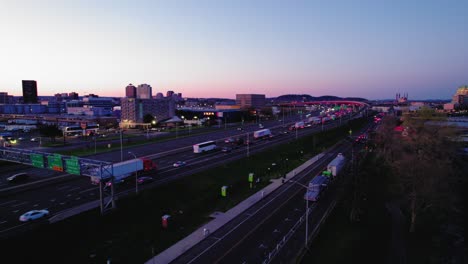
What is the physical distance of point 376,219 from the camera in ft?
114

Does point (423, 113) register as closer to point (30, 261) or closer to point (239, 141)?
point (239, 141)

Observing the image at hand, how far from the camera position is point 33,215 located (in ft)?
104

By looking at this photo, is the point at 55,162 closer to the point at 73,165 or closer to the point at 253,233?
the point at 73,165

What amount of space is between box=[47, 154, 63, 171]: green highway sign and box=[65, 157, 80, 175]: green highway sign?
109 cm

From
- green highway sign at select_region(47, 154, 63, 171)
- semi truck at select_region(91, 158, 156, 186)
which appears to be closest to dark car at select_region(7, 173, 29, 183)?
semi truck at select_region(91, 158, 156, 186)

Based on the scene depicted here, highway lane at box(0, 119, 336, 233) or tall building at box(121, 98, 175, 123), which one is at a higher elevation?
tall building at box(121, 98, 175, 123)

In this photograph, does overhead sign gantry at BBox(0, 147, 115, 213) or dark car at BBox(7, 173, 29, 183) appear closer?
overhead sign gantry at BBox(0, 147, 115, 213)

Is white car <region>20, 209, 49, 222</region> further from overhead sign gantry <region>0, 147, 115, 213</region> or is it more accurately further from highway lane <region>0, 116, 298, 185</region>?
highway lane <region>0, 116, 298, 185</region>

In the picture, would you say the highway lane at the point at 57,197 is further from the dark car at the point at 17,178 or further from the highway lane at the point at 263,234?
the highway lane at the point at 263,234

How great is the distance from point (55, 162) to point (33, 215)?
8.27 m

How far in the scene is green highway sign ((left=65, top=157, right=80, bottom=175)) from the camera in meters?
36.2

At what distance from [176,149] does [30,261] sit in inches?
2000

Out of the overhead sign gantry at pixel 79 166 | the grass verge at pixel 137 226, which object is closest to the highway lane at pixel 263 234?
the grass verge at pixel 137 226

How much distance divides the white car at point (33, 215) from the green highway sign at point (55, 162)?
21.4ft
